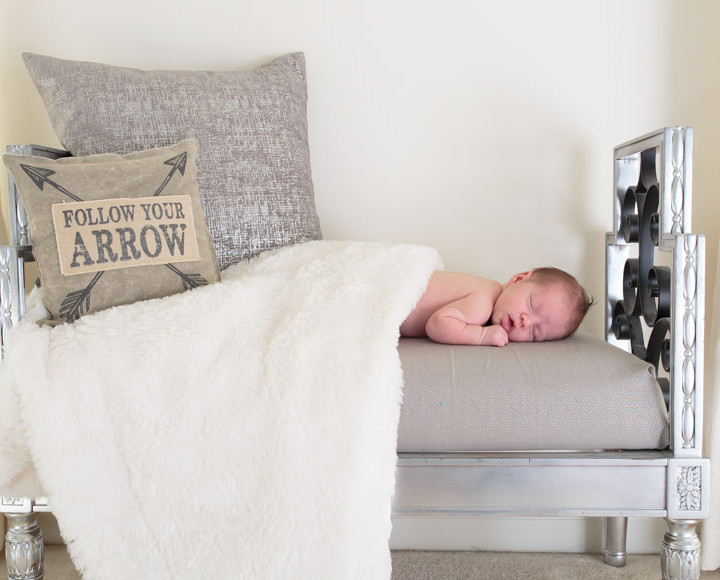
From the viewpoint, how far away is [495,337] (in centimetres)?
125

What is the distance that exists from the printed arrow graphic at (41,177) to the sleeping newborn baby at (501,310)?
681 millimetres

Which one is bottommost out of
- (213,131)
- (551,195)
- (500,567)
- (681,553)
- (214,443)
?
(500,567)

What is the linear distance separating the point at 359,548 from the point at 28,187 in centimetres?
83

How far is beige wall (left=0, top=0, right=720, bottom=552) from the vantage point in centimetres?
167

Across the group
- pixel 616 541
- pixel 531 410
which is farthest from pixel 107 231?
pixel 616 541

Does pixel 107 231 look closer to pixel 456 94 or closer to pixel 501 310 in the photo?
pixel 501 310

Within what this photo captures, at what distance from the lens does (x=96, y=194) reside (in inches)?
48.5

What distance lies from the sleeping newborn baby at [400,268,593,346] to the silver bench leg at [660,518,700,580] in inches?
15.6

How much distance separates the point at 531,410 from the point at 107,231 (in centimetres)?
78

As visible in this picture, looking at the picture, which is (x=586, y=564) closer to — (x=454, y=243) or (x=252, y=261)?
(x=454, y=243)

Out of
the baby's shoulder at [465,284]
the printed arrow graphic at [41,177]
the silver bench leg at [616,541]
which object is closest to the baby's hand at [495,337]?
the baby's shoulder at [465,284]

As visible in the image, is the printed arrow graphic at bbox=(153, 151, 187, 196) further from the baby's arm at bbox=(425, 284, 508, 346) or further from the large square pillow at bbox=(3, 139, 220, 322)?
the baby's arm at bbox=(425, 284, 508, 346)

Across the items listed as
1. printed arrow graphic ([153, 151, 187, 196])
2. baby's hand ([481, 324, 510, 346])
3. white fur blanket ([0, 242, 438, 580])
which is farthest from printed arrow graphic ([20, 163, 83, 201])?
baby's hand ([481, 324, 510, 346])

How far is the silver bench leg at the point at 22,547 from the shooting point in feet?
3.92
